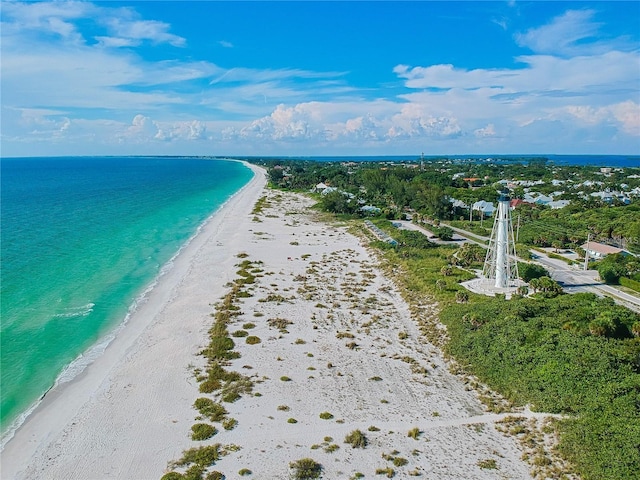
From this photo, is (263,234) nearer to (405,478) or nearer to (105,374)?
(105,374)

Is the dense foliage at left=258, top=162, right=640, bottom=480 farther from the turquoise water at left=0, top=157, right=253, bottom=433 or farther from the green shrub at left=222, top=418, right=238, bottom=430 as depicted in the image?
the turquoise water at left=0, top=157, right=253, bottom=433

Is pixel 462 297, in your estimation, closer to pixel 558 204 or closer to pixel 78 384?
pixel 78 384

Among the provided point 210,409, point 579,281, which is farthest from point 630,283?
point 210,409

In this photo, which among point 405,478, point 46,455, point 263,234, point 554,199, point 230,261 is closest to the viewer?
point 405,478

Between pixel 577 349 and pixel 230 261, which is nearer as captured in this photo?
pixel 577 349

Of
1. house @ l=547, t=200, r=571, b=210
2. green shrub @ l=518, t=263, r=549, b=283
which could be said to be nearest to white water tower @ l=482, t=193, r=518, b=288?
green shrub @ l=518, t=263, r=549, b=283

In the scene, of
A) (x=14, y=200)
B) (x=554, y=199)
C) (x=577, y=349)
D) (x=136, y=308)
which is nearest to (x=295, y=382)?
(x=577, y=349)
